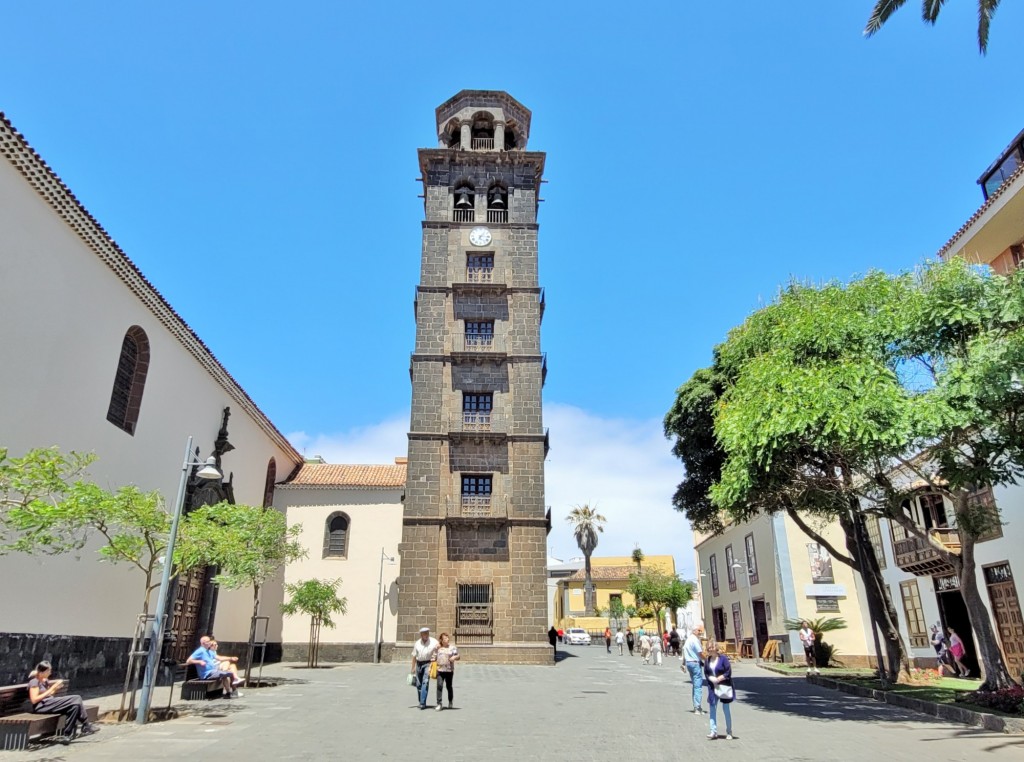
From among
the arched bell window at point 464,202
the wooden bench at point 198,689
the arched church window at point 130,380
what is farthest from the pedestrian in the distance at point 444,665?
the arched bell window at point 464,202

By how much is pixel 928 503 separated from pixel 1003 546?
3.90 metres

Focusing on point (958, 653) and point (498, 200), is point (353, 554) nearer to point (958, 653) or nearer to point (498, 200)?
point (498, 200)

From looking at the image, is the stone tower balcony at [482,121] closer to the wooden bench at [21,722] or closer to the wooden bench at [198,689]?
the wooden bench at [198,689]

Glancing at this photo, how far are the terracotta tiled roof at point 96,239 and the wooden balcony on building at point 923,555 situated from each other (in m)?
23.3

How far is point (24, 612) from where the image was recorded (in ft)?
45.6

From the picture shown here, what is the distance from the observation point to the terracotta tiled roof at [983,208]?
17.5m

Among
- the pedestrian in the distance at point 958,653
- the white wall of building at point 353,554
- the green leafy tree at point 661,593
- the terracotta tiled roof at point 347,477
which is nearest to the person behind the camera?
the pedestrian in the distance at point 958,653

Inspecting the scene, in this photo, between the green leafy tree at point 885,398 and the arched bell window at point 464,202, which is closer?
the green leafy tree at point 885,398

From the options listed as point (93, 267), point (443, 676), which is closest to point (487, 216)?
point (93, 267)

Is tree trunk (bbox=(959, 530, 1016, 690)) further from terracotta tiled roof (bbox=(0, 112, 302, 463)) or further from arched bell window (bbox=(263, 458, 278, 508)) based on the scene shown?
arched bell window (bbox=(263, 458, 278, 508))

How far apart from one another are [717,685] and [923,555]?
1497 centimetres

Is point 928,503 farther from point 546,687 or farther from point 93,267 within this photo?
point 93,267

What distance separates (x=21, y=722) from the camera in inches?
356

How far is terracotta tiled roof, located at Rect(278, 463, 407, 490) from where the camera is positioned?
102ft
